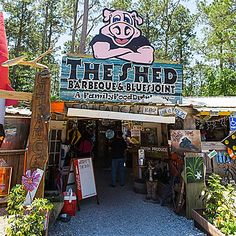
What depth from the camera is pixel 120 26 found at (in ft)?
18.4

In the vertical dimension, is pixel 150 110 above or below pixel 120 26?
below

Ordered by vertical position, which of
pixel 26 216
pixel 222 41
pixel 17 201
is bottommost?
pixel 26 216

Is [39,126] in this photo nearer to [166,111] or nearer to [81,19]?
[166,111]

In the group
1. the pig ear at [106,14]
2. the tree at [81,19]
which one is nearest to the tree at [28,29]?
the tree at [81,19]

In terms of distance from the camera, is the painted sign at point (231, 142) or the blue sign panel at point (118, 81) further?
the painted sign at point (231, 142)

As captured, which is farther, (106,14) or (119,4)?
(119,4)

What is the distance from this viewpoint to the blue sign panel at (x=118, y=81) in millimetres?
5332

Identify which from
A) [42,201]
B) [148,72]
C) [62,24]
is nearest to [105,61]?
[148,72]

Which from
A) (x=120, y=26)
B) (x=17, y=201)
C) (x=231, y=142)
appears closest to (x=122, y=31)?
(x=120, y=26)

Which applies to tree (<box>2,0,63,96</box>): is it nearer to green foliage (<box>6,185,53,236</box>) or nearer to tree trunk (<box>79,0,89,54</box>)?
tree trunk (<box>79,0,89,54</box>)

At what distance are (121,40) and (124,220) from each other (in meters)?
4.01

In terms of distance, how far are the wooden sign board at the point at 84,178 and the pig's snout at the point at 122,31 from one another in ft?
10.4

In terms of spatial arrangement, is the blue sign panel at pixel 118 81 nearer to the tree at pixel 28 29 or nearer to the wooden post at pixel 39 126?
the wooden post at pixel 39 126

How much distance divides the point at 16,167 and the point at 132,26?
175 inches
